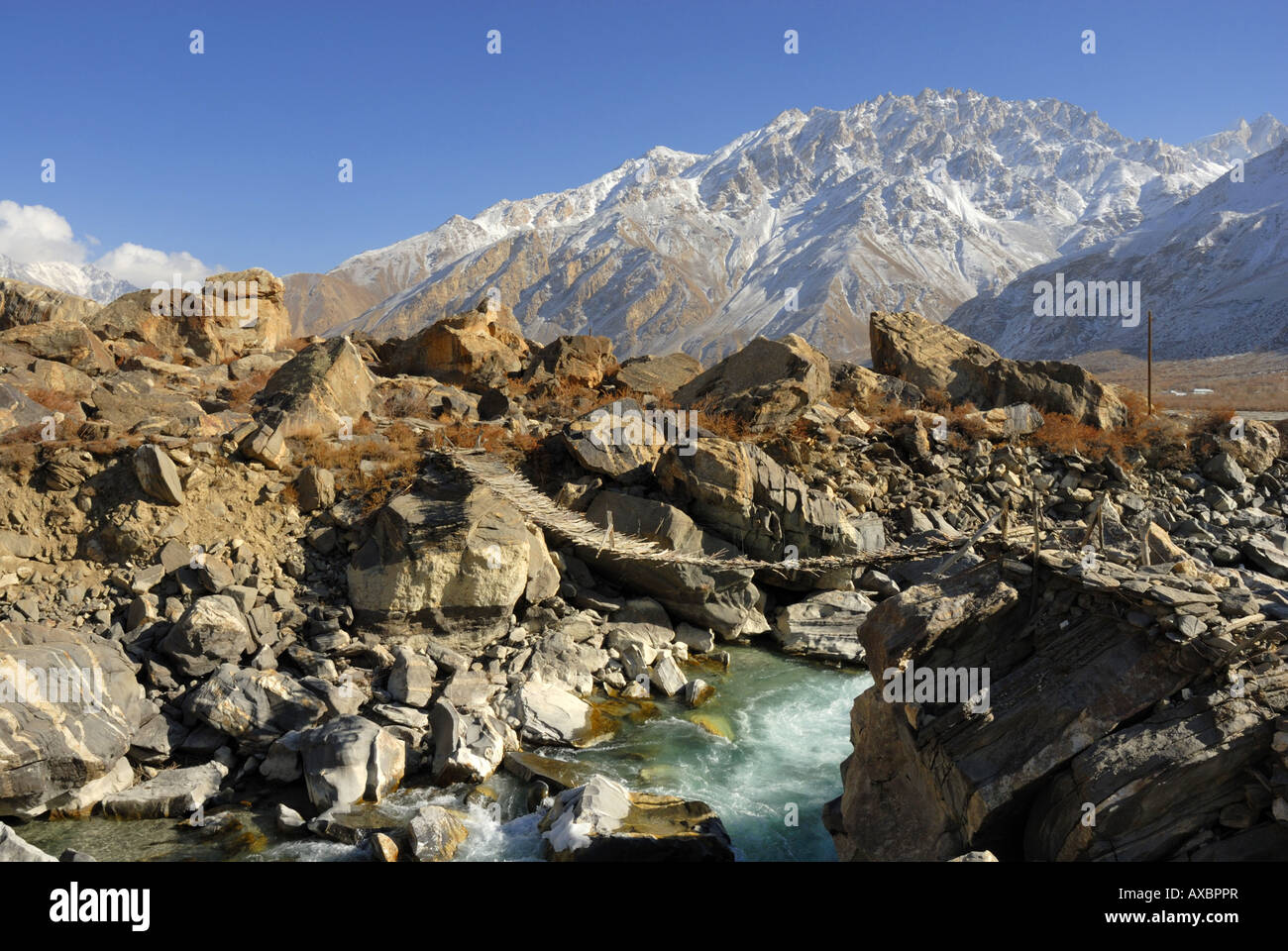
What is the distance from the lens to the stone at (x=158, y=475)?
10.1m

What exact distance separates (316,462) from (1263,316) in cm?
7564

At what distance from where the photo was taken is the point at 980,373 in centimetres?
1942

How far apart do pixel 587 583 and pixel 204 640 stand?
522 centimetres

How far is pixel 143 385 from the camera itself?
13750 millimetres

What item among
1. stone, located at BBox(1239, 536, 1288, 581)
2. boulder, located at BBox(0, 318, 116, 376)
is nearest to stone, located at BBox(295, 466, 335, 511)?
boulder, located at BBox(0, 318, 116, 376)

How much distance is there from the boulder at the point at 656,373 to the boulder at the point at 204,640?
11.3 metres

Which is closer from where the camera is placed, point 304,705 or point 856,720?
point 856,720

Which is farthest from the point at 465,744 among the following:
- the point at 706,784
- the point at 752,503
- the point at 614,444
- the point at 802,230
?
the point at 802,230

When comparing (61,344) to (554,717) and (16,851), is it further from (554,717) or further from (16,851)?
(554,717)

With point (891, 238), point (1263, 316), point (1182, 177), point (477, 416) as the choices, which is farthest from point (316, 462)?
point (1182, 177)

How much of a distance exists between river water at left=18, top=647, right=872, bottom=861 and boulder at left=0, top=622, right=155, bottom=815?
0.39 metres

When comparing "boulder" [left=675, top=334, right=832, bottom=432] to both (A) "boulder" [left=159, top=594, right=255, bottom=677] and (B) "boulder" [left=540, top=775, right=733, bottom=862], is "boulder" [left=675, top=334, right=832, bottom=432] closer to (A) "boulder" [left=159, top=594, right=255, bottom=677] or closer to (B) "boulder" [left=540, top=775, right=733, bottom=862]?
(B) "boulder" [left=540, top=775, right=733, bottom=862]

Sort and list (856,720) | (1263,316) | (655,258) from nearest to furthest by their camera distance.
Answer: (856,720) → (1263,316) → (655,258)
